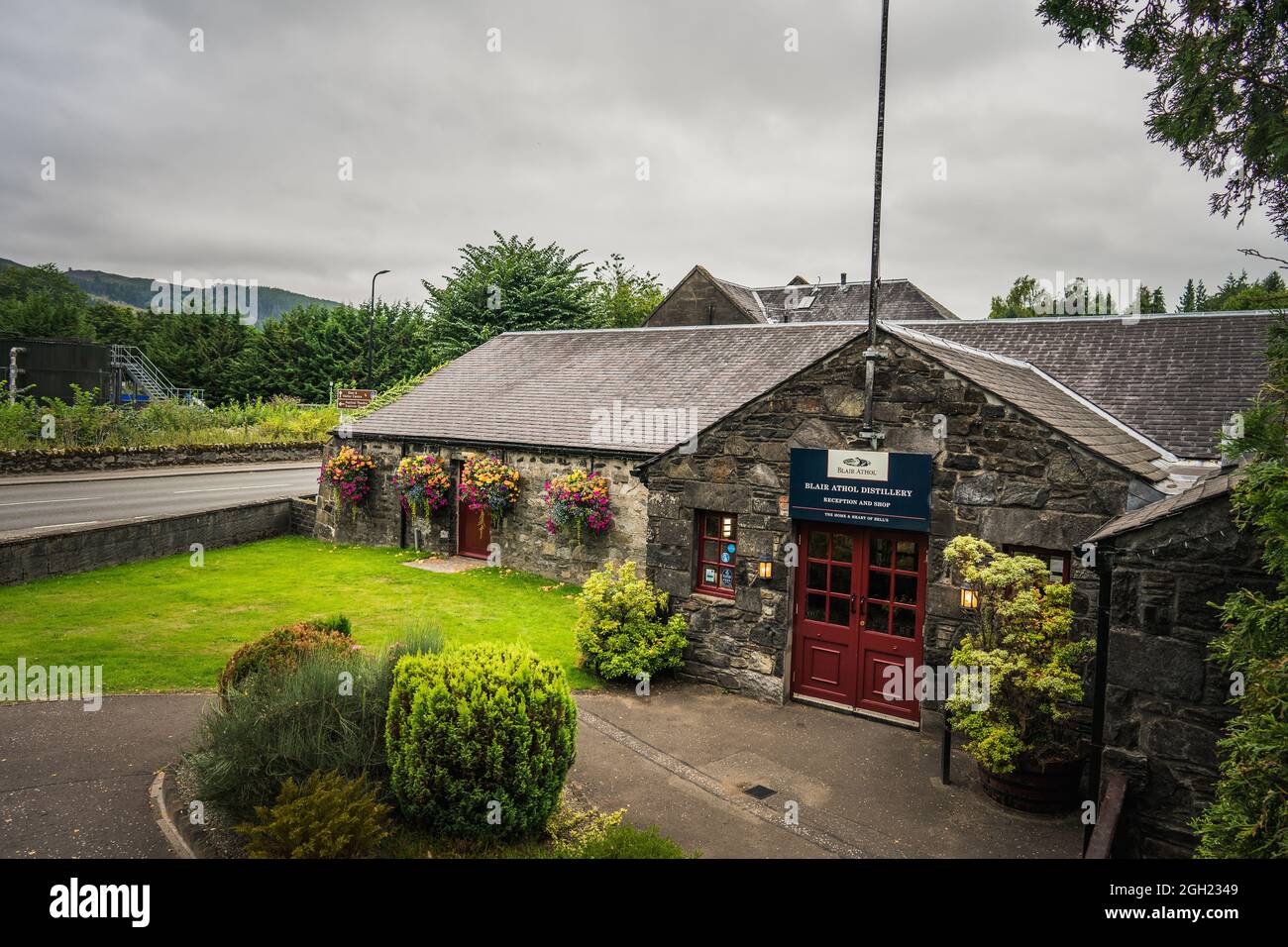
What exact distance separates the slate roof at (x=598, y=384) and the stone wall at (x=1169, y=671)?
31.4 ft

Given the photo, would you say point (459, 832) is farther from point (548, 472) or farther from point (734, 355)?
point (734, 355)

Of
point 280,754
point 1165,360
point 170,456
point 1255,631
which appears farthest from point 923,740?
point 170,456

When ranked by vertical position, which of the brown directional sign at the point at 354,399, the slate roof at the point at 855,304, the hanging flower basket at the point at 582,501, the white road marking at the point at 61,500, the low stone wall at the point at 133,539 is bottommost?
the low stone wall at the point at 133,539

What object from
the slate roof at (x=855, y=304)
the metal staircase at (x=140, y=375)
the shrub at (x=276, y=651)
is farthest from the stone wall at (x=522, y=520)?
the metal staircase at (x=140, y=375)

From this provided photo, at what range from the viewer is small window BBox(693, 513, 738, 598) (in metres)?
10.8

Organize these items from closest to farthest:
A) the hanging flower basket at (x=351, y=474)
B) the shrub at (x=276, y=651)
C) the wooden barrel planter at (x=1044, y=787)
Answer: the wooden barrel planter at (x=1044, y=787)
the shrub at (x=276, y=651)
the hanging flower basket at (x=351, y=474)

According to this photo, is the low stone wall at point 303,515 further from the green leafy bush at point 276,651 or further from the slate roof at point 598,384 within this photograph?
the green leafy bush at point 276,651

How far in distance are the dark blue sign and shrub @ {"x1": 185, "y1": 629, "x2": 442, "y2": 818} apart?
17.4 ft

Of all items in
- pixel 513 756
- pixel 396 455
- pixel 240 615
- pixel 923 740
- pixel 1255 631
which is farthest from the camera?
pixel 396 455

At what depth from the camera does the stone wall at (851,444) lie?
8055mm

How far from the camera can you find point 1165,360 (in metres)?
14.2

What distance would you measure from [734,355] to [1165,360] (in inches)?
343

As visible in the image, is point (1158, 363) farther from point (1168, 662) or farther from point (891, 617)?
point (1168, 662)

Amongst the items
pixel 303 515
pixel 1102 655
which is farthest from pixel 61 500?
pixel 1102 655
